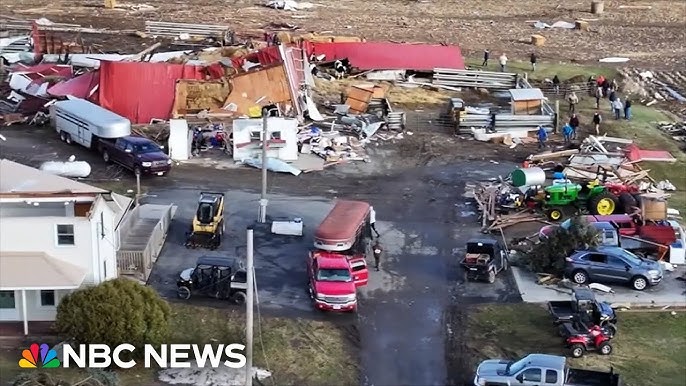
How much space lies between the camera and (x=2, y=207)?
28234 mm

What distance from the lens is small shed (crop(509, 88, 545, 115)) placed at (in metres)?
47.4

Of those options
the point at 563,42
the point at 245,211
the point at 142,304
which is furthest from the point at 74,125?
the point at 563,42

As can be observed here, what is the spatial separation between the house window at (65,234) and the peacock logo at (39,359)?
2.74 meters

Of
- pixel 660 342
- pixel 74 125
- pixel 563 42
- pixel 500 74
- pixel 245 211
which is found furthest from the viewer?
pixel 563 42

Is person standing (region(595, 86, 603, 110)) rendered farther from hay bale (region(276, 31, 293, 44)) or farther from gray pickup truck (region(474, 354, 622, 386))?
gray pickup truck (region(474, 354, 622, 386))

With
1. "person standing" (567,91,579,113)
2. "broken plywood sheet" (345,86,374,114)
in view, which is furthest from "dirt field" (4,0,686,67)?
"broken plywood sheet" (345,86,374,114)

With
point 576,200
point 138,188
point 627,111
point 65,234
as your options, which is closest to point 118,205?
point 65,234

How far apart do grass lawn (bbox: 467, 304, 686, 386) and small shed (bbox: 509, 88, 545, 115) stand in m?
19.0

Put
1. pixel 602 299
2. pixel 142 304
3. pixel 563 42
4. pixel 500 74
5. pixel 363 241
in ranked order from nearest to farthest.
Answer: pixel 142 304 → pixel 602 299 → pixel 363 241 → pixel 500 74 → pixel 563 42

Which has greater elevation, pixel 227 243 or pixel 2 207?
Result: pixel 2 207

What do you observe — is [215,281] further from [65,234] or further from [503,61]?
[503,61]

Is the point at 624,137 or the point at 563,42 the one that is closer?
the point at 624,137

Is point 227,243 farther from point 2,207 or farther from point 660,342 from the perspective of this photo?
point 660,342

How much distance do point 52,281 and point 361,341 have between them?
24.8 feet
